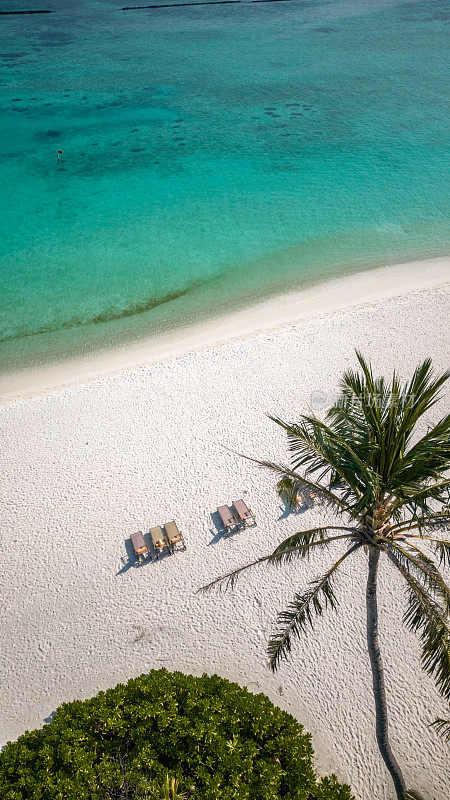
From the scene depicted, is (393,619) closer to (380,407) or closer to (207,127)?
(380,407)

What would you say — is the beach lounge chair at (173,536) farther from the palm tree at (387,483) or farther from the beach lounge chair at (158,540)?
the palm tree at (387,483)

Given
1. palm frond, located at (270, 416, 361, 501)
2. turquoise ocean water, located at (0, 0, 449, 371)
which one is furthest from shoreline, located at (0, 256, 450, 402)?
palm frond, located at (270, 416, 361, 501)

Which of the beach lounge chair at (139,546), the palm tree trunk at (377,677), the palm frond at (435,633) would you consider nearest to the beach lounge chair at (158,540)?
the beach lounge chair at (139,546)

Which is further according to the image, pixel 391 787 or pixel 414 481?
pixel 391 787

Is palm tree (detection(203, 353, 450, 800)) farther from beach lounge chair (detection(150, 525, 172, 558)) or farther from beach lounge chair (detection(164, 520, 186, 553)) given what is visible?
beach lounge chair (detection(150, 525, 172, 558))

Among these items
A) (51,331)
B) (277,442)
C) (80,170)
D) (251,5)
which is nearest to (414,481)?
(277,442)

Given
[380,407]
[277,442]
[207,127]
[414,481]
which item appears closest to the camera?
[414,481]
